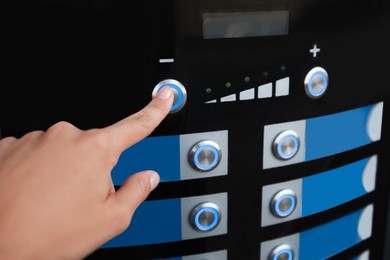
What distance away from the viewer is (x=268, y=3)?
0.83 m

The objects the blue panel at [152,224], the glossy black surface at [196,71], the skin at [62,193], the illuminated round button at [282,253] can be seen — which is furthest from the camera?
the illuminated round button at [282,253]

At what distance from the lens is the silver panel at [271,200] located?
939 mm

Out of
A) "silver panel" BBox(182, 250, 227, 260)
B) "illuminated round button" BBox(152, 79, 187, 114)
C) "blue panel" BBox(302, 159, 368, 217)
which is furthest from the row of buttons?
"silver panel" BBox(182, 250, 227, 260)

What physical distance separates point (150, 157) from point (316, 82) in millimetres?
326

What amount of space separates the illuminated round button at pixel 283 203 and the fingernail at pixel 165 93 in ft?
1.00

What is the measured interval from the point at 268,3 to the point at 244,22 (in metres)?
0.05

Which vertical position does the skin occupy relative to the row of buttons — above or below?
below

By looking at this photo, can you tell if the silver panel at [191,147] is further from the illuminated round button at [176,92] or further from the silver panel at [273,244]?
the silver panel at [273,244]

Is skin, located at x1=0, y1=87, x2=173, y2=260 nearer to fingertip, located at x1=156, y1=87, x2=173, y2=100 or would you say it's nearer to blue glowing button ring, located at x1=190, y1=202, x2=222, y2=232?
fingertip, located at x1=156, y1=87, x2=173, y2=100

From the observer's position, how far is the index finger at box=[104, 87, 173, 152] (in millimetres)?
612

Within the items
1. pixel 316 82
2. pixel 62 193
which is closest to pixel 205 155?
pixel 316 82

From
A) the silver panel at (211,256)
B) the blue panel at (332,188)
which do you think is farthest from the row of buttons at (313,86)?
the silver panel at (211,256)

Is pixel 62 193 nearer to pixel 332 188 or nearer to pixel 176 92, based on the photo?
pixel 176 92

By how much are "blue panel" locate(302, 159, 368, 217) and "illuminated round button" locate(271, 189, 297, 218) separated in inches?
1.1
